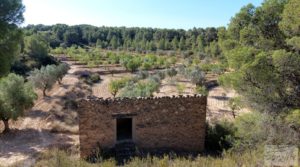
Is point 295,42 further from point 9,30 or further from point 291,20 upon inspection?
point 9,30

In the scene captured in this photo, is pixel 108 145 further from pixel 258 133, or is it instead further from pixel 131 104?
pixel 258 133

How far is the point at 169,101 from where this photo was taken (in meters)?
11.7

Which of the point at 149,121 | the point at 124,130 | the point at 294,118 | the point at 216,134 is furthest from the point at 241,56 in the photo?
the point at 124,130

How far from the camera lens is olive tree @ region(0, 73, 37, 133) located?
611 inches

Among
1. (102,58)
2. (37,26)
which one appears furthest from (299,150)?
(37,26)

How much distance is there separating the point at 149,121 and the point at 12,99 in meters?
8.35

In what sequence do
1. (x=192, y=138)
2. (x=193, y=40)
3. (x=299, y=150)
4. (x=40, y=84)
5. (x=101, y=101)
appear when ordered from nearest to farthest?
(x=299, y=150), (x=101, y=101), (x=192, y=138), (x=40, y=84), (x=193, y=40)

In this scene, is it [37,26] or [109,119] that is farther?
[37,26]

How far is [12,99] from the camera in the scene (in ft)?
51.7

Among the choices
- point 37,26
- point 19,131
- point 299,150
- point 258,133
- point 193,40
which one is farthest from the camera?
point 37,26

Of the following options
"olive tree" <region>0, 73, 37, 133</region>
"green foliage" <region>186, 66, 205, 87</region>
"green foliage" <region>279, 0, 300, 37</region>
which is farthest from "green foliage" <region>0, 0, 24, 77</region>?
"green foliage" <region>186, 66, 205, 87</region>

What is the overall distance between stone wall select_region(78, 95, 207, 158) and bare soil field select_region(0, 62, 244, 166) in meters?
2.07

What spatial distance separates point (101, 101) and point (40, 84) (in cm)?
1387

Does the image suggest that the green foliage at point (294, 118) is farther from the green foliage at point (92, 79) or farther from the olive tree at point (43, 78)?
the green foliage at point (92, 79)
